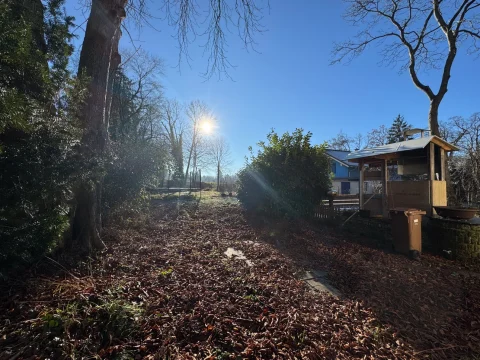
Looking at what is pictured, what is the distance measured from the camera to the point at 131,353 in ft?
5.63

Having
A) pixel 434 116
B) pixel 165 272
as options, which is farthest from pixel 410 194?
pixel 165 272

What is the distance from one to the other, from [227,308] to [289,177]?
592cm

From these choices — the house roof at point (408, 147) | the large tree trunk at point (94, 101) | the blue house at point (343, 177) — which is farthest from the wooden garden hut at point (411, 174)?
the blue house at point (343, 177)

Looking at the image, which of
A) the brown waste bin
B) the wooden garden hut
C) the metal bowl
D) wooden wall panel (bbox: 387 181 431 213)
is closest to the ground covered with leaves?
the brown waste bin

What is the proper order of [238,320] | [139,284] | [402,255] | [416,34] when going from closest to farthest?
1. [238,320]
2. [139,284]
3. [402,255]
4. [416,34]

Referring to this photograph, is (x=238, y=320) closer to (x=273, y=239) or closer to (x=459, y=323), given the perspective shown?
(x=459, y=323)

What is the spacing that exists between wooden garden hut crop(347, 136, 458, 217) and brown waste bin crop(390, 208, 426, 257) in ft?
5.68

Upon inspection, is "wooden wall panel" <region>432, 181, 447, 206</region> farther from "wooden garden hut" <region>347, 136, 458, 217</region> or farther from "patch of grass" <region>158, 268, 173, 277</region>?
"patch of grass" <region>158, 268, 173, 277</region>

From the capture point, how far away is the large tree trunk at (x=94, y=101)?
372cm

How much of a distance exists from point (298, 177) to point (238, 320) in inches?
242

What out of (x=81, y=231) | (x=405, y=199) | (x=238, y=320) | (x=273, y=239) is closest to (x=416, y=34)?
(x=405, y=199)

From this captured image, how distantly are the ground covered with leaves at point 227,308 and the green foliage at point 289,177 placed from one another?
3228mm

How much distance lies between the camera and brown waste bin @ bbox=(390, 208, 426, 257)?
5.29 meters

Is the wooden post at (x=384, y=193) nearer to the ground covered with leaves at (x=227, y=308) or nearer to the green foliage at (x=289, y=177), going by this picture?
the green foliage at (x=289, y=177)
